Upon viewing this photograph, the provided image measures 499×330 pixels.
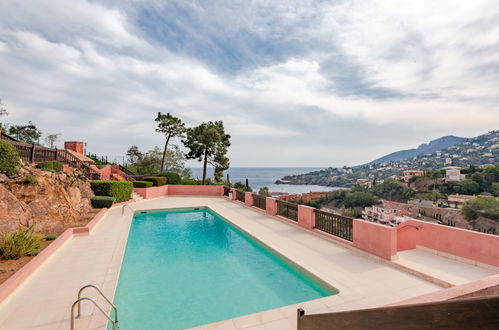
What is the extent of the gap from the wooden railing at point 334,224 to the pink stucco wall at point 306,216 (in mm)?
150

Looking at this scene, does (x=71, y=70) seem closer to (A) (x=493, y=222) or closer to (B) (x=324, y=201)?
(A) (x=493, y=222)

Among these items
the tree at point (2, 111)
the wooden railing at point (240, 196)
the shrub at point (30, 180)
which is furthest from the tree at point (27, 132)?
the wooden railing at point (240, 196)

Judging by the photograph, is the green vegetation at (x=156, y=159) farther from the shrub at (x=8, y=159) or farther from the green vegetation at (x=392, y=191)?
the green vegetation at (x=392, y=191)

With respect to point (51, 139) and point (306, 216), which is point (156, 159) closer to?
point (51, 139)

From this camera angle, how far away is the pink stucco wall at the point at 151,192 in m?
18.5

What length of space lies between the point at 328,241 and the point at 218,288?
157 inches

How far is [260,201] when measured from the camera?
1341 centimetres

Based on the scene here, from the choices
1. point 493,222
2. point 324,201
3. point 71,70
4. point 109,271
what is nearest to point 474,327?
point 109,271

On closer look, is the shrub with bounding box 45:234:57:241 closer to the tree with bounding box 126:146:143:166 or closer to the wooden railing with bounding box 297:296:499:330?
the wooden railing with bounding box 297:296:499:330

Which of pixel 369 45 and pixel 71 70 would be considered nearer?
pixel 369 45

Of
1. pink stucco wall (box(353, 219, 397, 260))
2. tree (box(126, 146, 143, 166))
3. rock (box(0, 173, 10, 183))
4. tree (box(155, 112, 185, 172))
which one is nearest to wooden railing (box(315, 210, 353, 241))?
pink stucco wall (box(353, 219, 397, 260))

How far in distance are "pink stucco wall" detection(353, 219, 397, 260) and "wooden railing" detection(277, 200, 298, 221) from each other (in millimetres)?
3494

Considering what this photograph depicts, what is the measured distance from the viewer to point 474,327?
0.67 metres

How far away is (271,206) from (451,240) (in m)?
7.09
